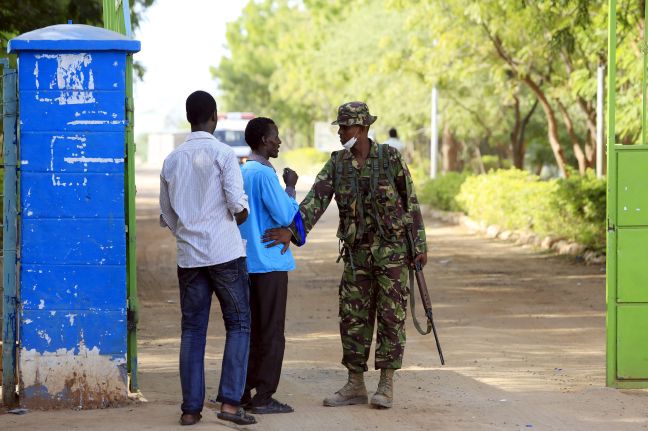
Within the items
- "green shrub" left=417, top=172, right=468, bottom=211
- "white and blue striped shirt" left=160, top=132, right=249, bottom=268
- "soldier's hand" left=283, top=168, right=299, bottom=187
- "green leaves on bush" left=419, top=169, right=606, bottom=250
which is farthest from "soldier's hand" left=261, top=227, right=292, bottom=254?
"green shrub" left=417, top=172, right=468, bottom=211

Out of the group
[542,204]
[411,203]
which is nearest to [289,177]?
[411,203]

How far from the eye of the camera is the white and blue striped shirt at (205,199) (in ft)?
21.3

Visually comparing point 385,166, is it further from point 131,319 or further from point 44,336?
point 44,336

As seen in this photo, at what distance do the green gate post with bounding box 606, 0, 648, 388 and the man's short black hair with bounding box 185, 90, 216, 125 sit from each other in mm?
2642

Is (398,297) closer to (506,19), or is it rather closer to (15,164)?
(15,164)

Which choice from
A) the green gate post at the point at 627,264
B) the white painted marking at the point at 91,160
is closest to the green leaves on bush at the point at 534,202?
the green gate post at the point at 627,264

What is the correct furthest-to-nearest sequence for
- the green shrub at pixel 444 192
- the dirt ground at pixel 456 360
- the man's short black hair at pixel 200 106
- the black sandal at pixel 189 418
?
the green shrub at pixel 444 192 → the dirt ground at pixel 456 360 → the man's short black hair at pixel 200 106 → the black sandal at pixel 189 418

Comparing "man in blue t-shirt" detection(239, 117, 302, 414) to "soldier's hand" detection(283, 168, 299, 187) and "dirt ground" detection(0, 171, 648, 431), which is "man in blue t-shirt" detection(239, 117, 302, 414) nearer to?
"soldier's hand" detection(283, 168, 299, 187)

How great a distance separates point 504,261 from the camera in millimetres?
18766

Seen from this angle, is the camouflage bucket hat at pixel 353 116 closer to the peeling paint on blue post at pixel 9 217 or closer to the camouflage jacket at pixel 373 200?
the camouflage jacket at pixel 373 200

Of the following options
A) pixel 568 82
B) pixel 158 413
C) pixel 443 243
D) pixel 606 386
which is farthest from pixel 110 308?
pixel 568 82

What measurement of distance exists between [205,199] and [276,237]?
633 mm

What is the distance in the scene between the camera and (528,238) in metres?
21.1

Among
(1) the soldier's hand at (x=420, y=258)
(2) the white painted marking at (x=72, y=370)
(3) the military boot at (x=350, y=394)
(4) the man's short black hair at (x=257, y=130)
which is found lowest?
(3) the military boot at (x=350, y=394)
